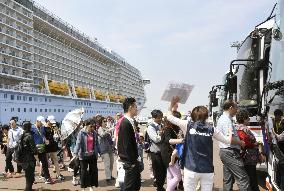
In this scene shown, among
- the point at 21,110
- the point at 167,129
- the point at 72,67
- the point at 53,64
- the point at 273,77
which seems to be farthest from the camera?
the point at 72,67

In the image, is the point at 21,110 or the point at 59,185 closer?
the point at 59,185

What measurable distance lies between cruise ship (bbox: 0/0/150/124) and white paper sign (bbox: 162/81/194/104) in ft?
159

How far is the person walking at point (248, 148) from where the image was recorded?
5.65 m

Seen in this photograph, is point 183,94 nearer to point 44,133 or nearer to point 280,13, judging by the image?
point 280,13

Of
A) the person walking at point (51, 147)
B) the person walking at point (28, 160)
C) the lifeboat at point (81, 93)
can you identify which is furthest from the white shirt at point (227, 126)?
the lifeboat at point (81, 93)

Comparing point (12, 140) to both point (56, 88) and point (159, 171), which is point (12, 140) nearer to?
point (159, 171)

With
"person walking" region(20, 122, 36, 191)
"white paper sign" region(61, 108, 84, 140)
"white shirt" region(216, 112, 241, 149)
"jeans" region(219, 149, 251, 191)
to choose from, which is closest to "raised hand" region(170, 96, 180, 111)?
"white shirt" region(216, 112, 241, 149)

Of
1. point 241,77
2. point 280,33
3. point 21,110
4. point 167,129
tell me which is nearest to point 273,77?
point 280,33

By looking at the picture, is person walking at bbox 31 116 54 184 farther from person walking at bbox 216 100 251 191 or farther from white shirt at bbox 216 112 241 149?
white shirt at bbox 216 112 241 149

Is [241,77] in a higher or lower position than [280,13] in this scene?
lower

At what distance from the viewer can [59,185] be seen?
8.84 m

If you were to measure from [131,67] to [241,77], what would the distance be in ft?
454

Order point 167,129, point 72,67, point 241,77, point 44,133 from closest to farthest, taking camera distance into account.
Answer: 1. point 167,129
2. point 241,77
3. point 44,133
4. point 72,67

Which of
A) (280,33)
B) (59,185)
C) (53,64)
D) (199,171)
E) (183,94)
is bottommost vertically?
(59,185)
